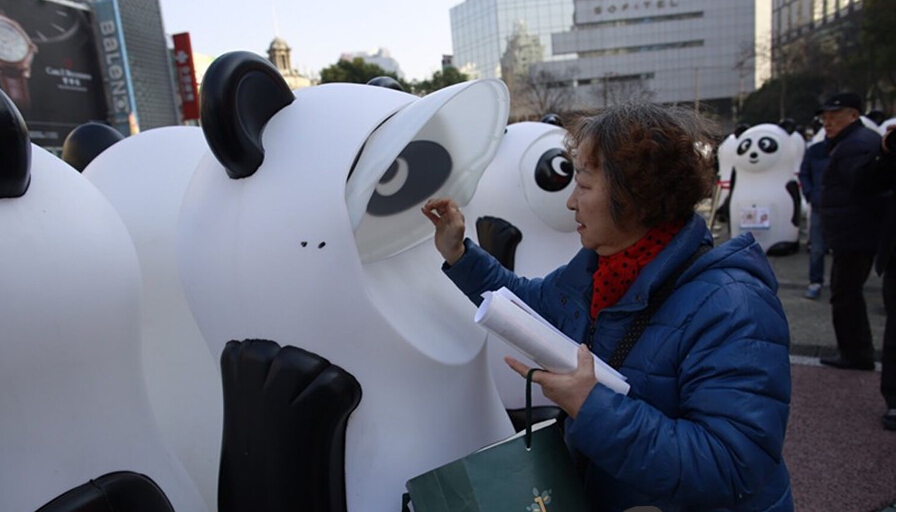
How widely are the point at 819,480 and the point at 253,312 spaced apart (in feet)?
8.00

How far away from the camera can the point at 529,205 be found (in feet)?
9.62

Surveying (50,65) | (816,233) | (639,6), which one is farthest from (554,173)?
(639,6)

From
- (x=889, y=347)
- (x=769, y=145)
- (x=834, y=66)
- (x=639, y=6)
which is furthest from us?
(x=639, y=6)

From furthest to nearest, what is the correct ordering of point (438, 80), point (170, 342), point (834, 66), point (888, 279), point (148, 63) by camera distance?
point (438, 80), point (834, 66), point (148, 63), point (888, 279), point (170, 342)

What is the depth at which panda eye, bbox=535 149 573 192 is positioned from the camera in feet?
9.34

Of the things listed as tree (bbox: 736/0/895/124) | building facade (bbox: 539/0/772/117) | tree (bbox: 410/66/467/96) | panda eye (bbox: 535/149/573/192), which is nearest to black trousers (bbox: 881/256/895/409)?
panda eye (bbox: 535/149/573/192)

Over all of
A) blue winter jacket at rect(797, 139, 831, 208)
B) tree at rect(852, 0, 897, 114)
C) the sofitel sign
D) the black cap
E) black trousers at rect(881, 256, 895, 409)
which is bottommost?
black trousers at rect(881, 256, 895, 409)

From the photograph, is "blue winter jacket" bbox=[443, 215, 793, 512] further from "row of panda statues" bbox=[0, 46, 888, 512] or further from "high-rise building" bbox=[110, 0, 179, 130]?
"high-rise building" bbox=[110, 0, 179, 130]

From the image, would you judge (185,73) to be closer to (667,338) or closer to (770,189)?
(770,189)

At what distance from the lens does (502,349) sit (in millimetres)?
2621

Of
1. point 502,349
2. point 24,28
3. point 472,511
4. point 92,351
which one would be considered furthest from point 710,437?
point 24,28

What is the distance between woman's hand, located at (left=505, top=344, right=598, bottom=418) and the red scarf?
174 millimetres

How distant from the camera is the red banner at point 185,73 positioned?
48.3ft

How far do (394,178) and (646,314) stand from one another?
786 mm
